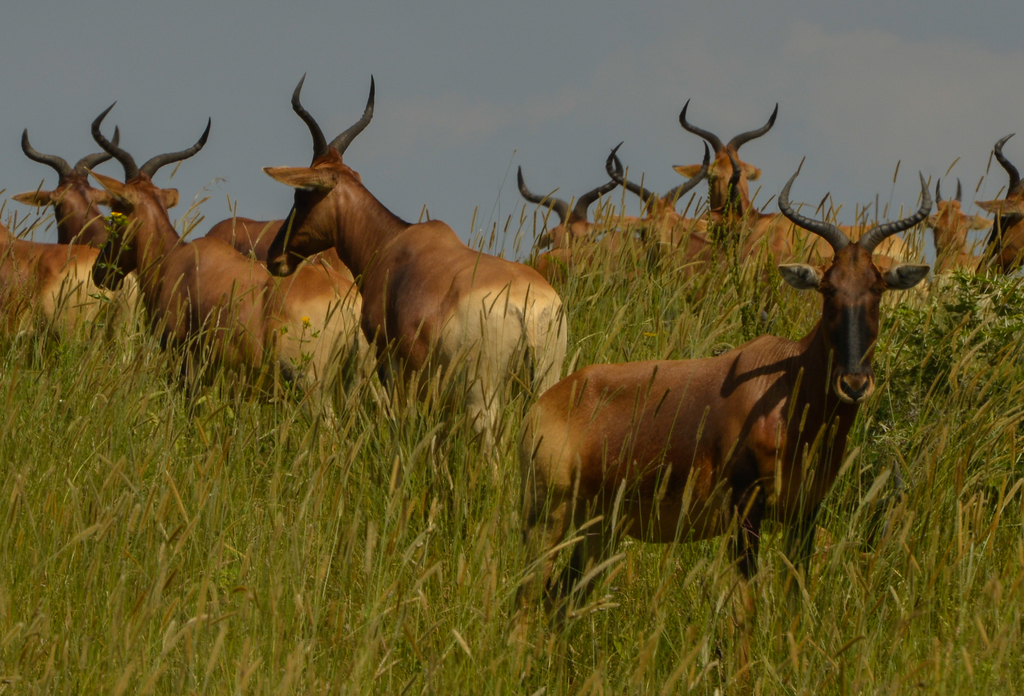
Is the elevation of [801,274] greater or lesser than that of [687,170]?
lesser

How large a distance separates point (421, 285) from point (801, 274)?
2.23 metres

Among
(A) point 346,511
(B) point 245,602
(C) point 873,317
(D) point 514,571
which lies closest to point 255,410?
(A) point 346,511

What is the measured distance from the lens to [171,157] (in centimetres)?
895

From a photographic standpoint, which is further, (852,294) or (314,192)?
(314,192)

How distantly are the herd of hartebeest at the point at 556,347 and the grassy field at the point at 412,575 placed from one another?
176mm

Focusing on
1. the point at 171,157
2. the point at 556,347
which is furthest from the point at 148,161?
the point at 556,347

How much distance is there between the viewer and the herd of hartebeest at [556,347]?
367 cm

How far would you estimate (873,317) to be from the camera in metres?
3.74

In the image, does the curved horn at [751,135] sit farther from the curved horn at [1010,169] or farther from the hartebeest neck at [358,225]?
the hartebeest neck at [358,225]

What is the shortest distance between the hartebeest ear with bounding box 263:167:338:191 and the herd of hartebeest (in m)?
0.01

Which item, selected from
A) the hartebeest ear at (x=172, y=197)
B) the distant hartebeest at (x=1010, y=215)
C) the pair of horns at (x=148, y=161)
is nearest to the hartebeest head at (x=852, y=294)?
the distant hartebeest at (x=1010, y=215)

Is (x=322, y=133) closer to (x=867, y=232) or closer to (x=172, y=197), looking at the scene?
(x=172, y=197)

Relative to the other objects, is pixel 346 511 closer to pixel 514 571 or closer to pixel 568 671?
pixel 514 571

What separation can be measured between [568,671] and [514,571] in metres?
0.37
